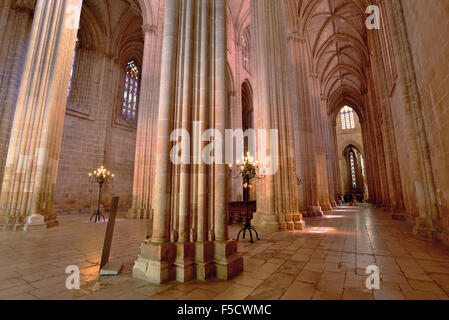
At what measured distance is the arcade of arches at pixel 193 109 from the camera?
3510mm

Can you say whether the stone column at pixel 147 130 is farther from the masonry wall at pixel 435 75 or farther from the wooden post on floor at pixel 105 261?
the masonry wall at pixel 435 75

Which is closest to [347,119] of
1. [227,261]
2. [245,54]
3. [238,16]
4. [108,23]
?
[245,54]

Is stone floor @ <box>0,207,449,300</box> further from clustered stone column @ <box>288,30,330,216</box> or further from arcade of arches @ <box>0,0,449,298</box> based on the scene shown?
clustered stone column @ <box>288,30,330,216</box>

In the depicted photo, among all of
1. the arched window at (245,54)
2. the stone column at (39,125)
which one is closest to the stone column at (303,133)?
the arched window at (245,54)

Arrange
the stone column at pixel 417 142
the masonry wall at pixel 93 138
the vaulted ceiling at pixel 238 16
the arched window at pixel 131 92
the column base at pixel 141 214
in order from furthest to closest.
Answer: the arched window at pixel 131 92 → the vaulted ceiling at pixel 238 16 → the masonry wall at pixel 93 138 → the column base at pixel 141 214 → the stone column at pixel 417 142

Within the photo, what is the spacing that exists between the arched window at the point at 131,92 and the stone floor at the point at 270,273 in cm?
1535

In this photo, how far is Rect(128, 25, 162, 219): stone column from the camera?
38.5ft

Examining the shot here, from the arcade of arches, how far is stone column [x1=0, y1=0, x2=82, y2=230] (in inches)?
1.7

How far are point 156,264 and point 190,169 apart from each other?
148cm

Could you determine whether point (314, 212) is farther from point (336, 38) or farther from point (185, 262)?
point (336, 38)

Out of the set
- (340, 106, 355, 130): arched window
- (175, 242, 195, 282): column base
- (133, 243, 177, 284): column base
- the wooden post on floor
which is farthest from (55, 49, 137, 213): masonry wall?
(340, 106, 355, 130): arched window

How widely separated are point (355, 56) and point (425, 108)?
20.5 meters

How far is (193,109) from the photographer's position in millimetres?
3746
